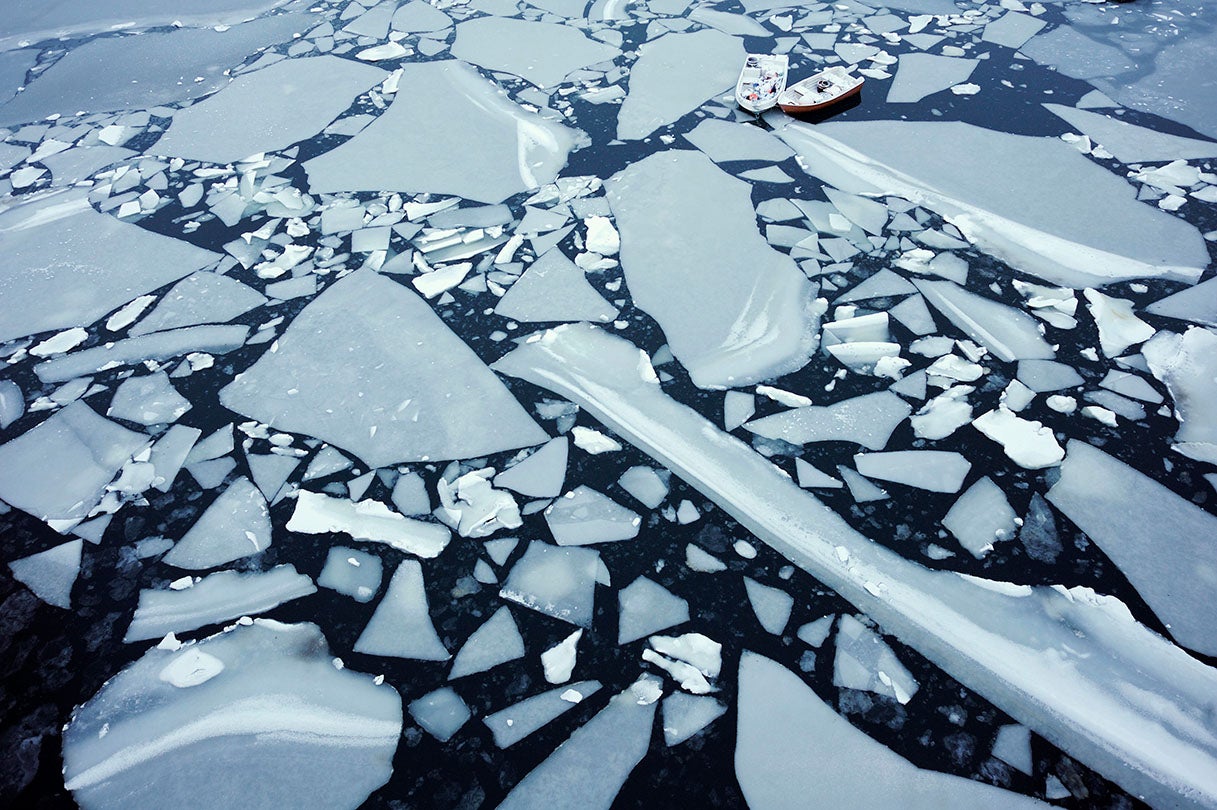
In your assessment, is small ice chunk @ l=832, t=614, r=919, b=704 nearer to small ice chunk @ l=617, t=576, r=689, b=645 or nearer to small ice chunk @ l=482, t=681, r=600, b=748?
small ice chunk @ l=617, t=576, r=689, b=645

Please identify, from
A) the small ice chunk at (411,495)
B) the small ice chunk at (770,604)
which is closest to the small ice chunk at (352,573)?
the small ice chunk at (411,495)

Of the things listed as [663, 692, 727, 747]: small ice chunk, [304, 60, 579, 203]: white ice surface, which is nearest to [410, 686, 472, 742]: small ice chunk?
[663, 692, 727, 747]: small ice chunk

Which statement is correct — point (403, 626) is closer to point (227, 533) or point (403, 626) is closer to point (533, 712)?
point (533, 712)

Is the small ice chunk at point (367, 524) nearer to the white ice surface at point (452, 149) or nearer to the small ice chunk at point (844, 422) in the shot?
the small ice chunk at point (844, 422)

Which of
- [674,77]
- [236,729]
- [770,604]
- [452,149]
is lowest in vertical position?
[236,729]

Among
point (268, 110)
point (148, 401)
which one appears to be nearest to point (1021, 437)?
point (148, 401)

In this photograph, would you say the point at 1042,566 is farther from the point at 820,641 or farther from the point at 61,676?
the point at 61,676

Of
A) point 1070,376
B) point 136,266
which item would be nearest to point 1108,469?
point 1070,376
